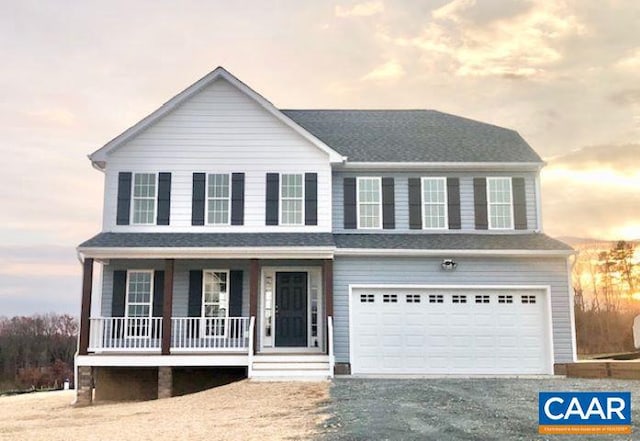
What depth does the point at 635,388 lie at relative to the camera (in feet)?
42.3

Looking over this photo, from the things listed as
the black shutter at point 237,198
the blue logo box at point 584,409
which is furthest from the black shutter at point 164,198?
the blue logo box at point 584,409

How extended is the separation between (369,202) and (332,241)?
231 centimetres

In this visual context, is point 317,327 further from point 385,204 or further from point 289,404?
point 289,404

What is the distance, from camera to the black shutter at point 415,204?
58.5 feet

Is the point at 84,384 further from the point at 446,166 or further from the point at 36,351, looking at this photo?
the point at 36,351

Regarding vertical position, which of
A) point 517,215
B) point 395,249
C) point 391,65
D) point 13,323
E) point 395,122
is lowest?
point 13,323

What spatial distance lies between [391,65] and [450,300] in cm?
811

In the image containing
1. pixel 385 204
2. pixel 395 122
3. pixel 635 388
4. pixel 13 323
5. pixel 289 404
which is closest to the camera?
pixel 289 404

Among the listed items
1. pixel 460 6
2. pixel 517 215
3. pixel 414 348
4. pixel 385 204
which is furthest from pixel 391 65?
pixel 414 348

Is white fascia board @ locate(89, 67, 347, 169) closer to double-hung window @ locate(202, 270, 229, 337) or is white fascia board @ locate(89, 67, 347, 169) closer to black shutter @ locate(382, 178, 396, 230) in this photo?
black shutter @ locate(382, 178, 396, 230)

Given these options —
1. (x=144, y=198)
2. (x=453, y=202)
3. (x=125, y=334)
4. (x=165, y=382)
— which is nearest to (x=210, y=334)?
(x=165, y=382)

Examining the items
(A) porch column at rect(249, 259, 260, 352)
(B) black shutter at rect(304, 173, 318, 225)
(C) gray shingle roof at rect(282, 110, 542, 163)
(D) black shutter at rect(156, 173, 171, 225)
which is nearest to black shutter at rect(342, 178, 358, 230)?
(C) gray shingle roof at rect(282, 110, 542, 163)

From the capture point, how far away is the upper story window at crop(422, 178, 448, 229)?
17.9m

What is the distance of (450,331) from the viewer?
1650 cm
